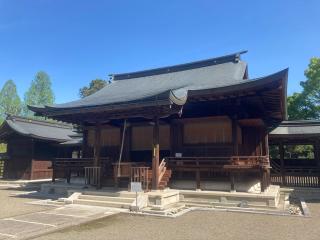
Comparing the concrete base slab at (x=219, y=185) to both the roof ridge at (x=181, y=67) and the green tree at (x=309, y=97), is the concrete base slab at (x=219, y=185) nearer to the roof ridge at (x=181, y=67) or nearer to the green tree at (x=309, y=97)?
the roof ridge at (x=181, y=67)

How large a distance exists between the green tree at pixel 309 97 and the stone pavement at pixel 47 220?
26.0 meters

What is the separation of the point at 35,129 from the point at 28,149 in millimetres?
3392

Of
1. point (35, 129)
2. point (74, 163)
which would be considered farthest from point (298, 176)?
point (35, 129)

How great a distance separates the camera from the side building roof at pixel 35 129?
26712 millimetres

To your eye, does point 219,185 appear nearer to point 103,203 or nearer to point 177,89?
point 177,89

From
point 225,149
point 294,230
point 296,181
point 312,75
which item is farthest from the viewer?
point 312,75

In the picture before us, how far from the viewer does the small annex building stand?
87.0 ft

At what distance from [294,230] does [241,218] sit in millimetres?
2014

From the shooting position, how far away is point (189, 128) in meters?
15.2

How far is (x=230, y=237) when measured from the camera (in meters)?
7.57

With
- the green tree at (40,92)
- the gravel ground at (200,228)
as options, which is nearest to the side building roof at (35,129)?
the gravel ground at (200,228)

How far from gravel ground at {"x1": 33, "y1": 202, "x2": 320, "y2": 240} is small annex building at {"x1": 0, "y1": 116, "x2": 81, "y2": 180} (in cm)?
1849

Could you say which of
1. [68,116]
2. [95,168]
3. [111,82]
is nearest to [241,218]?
[95,168]

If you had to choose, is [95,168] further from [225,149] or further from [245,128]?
[245,128]
